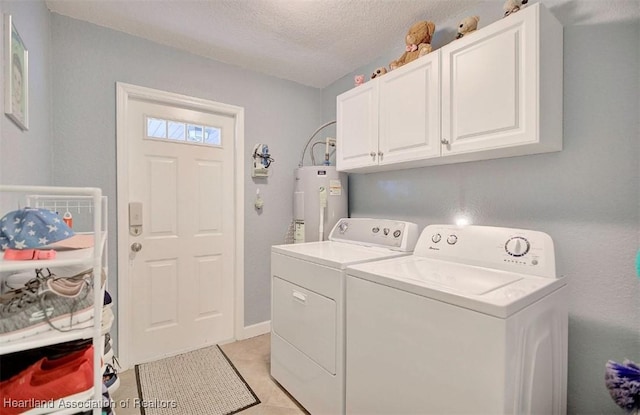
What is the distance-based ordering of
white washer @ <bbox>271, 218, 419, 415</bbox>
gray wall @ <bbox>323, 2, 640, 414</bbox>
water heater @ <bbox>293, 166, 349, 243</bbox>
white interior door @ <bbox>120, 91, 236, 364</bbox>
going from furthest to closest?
water heater @ <bbox>293, 166, 349, 243</bbox> → white interior door @ <bbox>120, 91, 236, 364</bbox> → white washer @ <bbox>271, 218, 419, 415</bbox> → gray wall @ <bbox>323, 2, 640, 414</bbox>

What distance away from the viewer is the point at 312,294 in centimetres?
161

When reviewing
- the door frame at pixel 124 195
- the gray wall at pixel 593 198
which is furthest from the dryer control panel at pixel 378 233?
the door frame at pixel 124 195

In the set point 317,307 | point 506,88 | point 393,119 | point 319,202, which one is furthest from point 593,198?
point 319,202

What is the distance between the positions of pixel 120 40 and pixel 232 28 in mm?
804

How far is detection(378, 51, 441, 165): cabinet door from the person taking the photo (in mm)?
1607

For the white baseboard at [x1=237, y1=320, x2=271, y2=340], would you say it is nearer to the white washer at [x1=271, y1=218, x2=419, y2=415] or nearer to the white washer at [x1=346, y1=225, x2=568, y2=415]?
the white washer at [x1=271, y1=218, x2=419, y2=415]

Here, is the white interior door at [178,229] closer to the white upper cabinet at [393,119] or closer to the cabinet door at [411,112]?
the white upper cabinet at [393,119]

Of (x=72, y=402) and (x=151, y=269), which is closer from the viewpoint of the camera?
(x=72, y=402)

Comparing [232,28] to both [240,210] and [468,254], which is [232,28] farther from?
[468,254]

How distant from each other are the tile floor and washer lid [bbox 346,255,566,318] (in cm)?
98

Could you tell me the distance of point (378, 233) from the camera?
→ 201 centimetres

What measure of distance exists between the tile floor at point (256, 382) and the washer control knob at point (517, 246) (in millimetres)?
1436

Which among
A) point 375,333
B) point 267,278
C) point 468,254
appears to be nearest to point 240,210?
point 267,278

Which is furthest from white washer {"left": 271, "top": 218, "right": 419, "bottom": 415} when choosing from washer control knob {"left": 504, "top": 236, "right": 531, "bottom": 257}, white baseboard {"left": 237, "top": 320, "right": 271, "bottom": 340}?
white baseboard {"left": 237, "top": 320, "right": 271, "bottom": 340}
